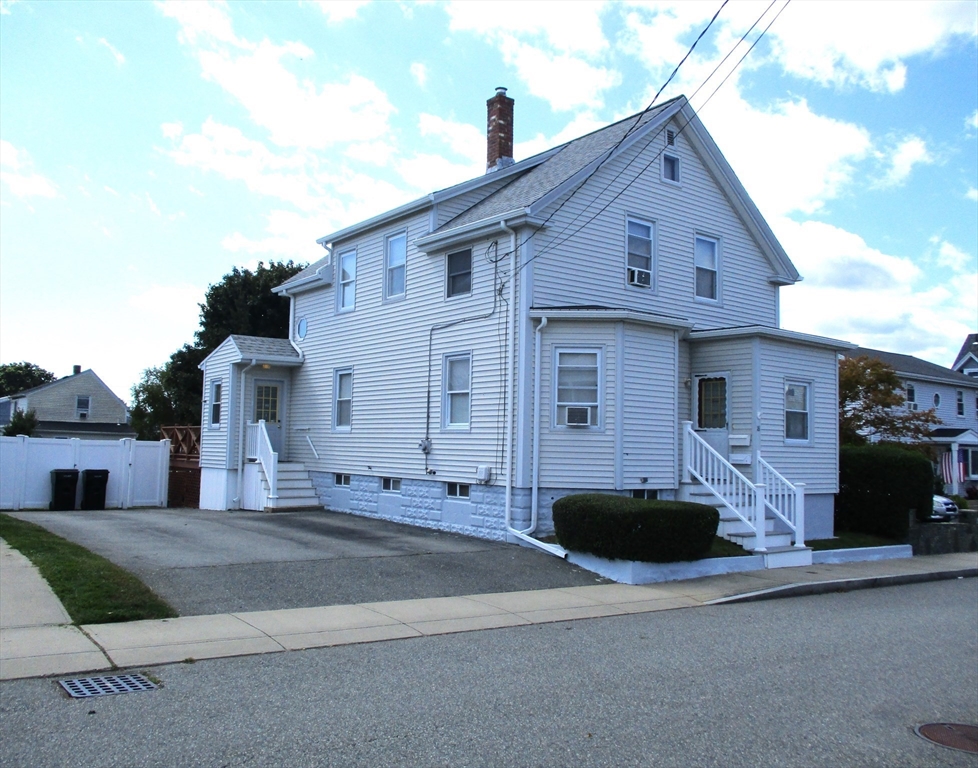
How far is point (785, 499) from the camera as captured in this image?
16328mm

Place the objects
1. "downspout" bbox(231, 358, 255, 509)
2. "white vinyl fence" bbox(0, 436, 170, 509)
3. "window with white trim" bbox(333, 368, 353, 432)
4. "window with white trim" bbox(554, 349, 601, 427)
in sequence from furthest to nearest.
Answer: "white vinyl fence" bbox(0, 436, 170, 509)
"downspout" bbox(231, 358, 255, 509)
"window with white trim" bbox(333, 368, 353, 432)
"window with white trim" bbox(554, 349, 601, 427)

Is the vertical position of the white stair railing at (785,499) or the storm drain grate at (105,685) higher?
the white stair railing at (785,499)

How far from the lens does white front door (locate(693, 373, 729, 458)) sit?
17.7 metres

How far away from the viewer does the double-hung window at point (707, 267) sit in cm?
1959

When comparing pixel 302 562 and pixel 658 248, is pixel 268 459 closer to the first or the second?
pixel 302 562

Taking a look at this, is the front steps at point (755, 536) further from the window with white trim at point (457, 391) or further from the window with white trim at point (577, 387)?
the window with white trim at point (457, 391)

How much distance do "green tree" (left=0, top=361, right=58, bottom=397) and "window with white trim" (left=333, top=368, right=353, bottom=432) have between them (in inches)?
2888

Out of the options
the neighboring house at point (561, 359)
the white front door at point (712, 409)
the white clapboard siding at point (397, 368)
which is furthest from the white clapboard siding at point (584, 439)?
the white front door at point (712, 409)

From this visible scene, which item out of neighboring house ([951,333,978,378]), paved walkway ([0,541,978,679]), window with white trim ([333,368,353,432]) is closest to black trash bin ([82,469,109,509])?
window with white trim ([333,368,353,432])

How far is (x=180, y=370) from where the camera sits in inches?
1678

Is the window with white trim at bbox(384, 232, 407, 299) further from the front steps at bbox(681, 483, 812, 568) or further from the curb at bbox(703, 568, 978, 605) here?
the curb at bbox(703, 568, 978, 605)

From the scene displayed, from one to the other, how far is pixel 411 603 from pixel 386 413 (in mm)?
9356

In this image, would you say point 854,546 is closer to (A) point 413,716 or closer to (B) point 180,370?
(A) point 413,716

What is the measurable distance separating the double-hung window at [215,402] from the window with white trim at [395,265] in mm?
6716
